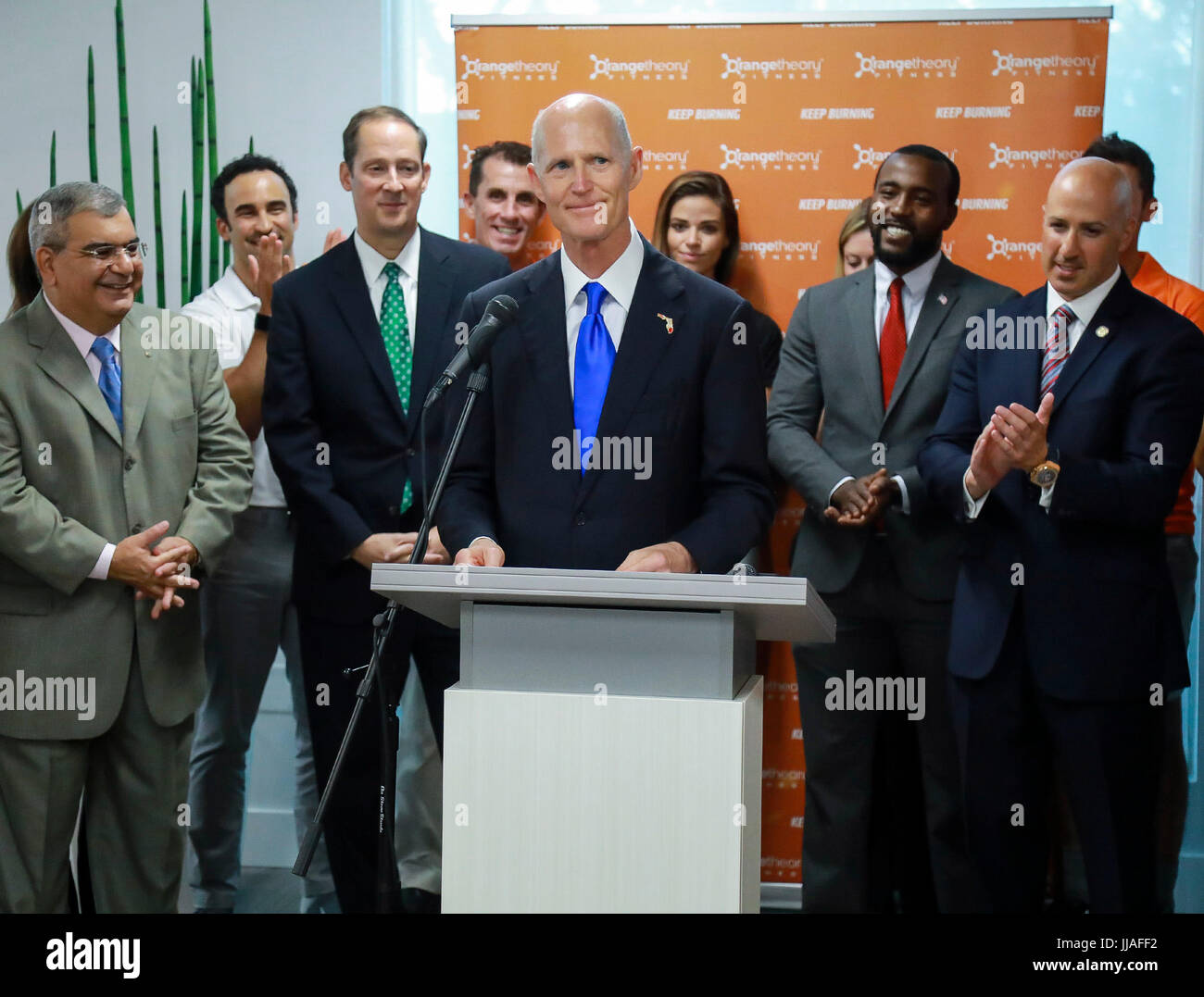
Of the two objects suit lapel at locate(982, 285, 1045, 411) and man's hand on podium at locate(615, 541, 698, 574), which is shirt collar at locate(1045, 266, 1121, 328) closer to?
suit lapel at locate(982, 285, 1045, 411)

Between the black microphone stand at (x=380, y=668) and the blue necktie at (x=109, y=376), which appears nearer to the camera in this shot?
the black microphone stand at (x=380, y=668)

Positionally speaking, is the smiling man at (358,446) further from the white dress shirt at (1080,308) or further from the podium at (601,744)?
the white dress shirt at (1080,308)

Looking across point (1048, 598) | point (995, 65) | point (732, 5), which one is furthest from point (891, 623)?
point (732, 5)

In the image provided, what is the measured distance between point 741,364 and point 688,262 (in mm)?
1330

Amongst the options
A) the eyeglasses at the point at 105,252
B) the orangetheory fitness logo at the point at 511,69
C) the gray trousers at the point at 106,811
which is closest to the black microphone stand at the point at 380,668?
the gray trousers at the point at 106,811

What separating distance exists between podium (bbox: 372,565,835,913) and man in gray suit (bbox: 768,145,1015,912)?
169 centimetres

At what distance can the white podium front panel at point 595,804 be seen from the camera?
203 centimetres

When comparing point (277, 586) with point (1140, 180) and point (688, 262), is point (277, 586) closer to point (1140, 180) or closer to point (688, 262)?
point (688, 262)

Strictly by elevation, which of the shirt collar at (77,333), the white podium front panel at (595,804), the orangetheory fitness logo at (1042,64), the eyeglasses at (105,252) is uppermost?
the orangetheory fitness logo at (1042,64)

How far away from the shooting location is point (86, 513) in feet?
11.3

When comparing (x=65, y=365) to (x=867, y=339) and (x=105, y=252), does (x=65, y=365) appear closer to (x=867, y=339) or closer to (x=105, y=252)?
(x=105, y=252)

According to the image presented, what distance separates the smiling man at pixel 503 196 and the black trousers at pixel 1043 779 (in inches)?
76.1

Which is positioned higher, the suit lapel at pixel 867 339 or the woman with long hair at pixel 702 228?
the woman with long hair at pixel 702 228
